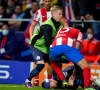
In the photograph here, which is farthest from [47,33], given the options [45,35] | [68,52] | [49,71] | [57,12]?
[49,71]

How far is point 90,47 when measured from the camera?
523 inches

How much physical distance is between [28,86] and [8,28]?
364 centimetres

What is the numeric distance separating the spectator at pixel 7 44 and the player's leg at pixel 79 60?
13.5ft

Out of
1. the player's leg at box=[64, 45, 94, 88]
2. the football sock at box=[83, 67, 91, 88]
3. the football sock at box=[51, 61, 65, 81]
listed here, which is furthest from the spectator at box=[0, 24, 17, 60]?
the football sock at box=[83, 67, 91, 88]

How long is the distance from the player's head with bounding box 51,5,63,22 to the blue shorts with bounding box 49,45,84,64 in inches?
28.2

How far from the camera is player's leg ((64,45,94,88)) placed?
9961 millimetres

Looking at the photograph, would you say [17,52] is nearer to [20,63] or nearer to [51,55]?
[20,63]

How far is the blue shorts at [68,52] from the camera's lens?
996 centimetres

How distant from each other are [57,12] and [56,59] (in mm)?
936

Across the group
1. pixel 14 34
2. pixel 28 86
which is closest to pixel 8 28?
pixel 14 34

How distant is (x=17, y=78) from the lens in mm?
12750

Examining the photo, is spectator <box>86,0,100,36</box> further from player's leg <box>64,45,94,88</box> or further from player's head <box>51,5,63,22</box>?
player's leg <box>64,45,94,88</box>

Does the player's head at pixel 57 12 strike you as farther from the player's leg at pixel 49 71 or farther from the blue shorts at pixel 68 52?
the player's leg at pixel 49 71

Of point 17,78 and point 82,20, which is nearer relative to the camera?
point 17,78
